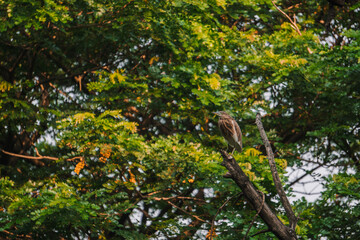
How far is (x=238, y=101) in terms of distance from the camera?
7066mm

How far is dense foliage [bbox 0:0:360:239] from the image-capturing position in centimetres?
574

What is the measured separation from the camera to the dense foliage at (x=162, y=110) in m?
5.74

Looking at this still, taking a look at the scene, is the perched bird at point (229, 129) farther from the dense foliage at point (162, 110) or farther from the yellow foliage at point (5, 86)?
the yellow foliage at point (5, 86)

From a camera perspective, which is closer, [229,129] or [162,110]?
[229,129]

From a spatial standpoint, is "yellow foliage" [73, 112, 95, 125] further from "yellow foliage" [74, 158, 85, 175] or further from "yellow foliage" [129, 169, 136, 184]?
"yellow foliage" [129, 169, 136, 184]

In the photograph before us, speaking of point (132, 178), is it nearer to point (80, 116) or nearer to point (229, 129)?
point (80, 116)

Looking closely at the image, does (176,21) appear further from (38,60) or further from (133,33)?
(38,60)

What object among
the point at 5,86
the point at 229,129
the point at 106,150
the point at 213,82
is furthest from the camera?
the point at 5,86

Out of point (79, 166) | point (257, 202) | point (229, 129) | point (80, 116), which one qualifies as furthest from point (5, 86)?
point (257, 202)

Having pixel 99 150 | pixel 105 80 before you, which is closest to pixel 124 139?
pixel 99 150

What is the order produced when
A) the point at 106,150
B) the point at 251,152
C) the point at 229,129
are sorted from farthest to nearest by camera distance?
the point at 251,152, the point at 106,150, the point at 229,129

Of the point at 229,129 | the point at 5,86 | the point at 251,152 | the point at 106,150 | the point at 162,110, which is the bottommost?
the point at 229,129

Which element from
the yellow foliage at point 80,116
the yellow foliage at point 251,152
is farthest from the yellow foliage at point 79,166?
the yellow foliage at point 251,152

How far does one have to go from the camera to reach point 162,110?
730 centimetres
